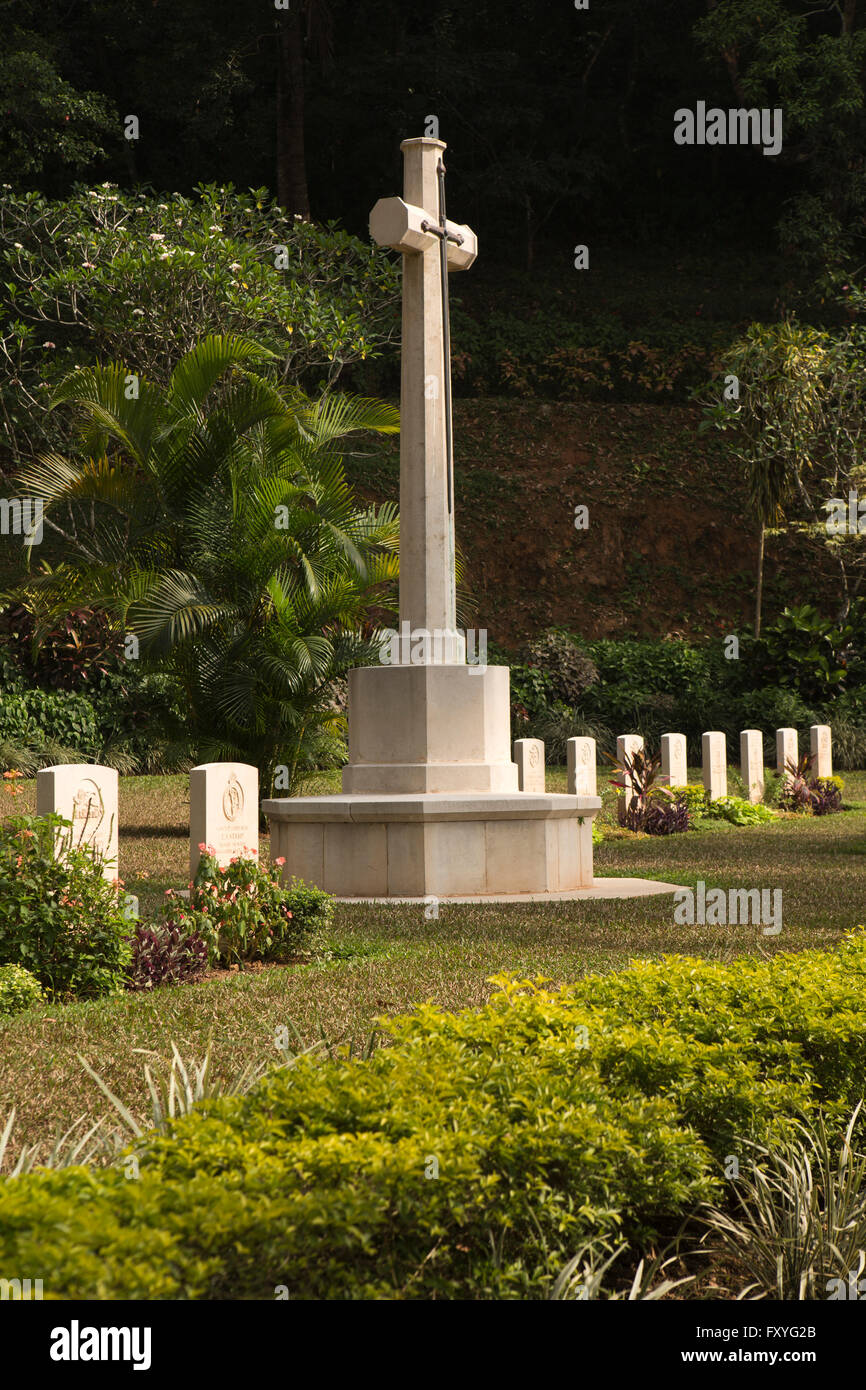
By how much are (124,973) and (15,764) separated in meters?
11.9

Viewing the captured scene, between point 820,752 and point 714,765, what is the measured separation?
10.7 ft

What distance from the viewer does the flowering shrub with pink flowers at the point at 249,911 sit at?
7410 mm

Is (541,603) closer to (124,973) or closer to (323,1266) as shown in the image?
Answer: (124,973)

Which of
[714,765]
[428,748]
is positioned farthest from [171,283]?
[428,748]

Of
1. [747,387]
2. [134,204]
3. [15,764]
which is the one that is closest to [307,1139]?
[15,764]

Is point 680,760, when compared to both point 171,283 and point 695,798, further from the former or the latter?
point 171,283

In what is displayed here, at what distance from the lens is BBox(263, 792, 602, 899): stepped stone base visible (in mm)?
9758

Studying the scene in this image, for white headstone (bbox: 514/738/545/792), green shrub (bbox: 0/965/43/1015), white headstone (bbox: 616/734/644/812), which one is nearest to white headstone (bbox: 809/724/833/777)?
white headstone (bbox: 616/734/644/812)

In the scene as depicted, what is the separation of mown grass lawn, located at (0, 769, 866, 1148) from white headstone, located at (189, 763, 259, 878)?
2.75 ft

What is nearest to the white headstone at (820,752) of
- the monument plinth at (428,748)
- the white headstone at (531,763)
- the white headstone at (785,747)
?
the white headstone at (785,747)

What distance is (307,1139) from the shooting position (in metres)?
2.85

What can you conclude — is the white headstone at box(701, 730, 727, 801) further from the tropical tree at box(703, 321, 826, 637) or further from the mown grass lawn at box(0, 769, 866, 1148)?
→ the tropical tree at box(703, 321, 826, 637)

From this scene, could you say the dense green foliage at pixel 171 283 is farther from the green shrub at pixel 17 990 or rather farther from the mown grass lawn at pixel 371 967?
the green shrub at pixel 17 990

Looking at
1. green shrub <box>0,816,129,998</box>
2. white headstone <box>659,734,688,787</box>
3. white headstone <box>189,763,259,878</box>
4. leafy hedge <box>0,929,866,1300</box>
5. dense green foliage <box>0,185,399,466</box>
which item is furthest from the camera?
dense green foliage <box>0,185,399,466</box>
